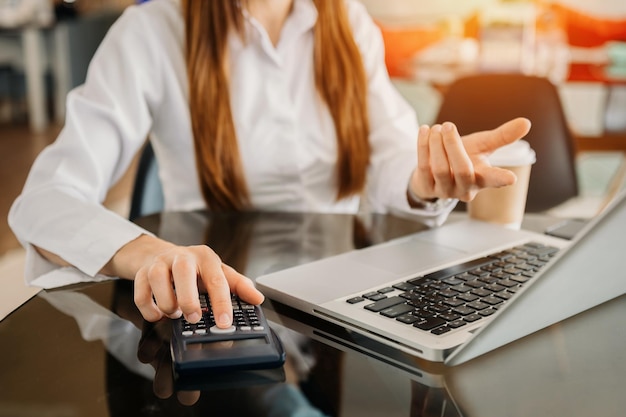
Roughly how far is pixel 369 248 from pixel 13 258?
2.19 m

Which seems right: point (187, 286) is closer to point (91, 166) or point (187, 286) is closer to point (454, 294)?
point (454, 294)

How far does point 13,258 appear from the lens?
2676 millimetres

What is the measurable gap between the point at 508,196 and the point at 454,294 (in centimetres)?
33

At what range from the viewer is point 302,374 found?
1.71 feet

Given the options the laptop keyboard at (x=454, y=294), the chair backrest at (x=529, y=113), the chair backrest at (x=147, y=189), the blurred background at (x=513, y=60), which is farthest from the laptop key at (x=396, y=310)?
the blurred background at (x=513, y=60)

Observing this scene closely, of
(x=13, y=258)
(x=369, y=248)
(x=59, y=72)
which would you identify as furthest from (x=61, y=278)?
(x=59, y=72)

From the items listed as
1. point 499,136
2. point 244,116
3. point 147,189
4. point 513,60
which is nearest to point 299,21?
point 244,116

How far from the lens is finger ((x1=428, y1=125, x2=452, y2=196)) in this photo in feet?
2.52

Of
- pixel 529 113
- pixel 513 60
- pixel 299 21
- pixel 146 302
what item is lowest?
pixel 513 60

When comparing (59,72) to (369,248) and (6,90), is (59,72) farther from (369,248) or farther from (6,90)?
(369,248)

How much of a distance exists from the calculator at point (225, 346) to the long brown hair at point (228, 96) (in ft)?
1.88

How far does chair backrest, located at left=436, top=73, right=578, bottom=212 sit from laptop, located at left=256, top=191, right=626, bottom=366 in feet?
2.62

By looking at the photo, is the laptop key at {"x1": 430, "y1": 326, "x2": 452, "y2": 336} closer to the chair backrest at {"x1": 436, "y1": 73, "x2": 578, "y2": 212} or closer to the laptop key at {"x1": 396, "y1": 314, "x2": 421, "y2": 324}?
the laptop key at {"x1": 396, "y1": 314, "x2": 421, "y2": 324}

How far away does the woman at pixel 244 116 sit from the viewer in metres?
1.04
